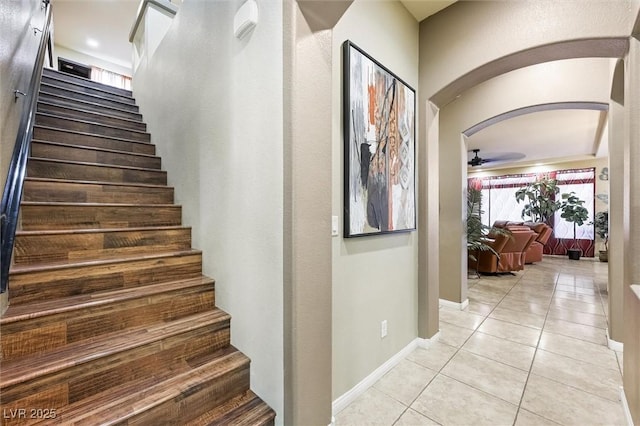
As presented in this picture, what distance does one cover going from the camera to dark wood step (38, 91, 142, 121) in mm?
3264

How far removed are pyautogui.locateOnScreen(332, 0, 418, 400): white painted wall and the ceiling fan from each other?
5924 mm

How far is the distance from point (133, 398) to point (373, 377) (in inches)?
61.4

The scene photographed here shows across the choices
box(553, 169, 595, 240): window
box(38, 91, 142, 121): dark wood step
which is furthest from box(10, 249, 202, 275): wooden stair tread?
box(553, 169, 595, 240): window

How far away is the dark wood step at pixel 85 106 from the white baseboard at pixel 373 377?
435cm

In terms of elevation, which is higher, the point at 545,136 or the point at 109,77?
the point at 109,77

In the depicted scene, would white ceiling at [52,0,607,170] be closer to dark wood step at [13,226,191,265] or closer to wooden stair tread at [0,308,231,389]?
dark wood step at [13,226,191,265]

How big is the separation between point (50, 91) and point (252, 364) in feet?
14.7

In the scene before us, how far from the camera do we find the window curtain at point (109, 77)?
6.85 m

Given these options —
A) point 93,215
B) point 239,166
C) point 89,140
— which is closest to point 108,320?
point 93,215

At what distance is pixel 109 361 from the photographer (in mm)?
1299

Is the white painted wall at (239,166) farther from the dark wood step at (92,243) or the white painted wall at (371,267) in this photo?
the white painted wall at (371,267)

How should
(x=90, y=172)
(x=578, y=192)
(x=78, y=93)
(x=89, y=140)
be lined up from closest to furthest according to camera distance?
(x=90, y=172) < (x=89, y=140) < (x=78, y=93) < (x=578, y=192)

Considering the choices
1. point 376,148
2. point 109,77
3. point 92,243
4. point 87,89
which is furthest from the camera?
point 109,77

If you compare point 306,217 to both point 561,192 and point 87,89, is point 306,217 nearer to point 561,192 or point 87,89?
point 87,89
